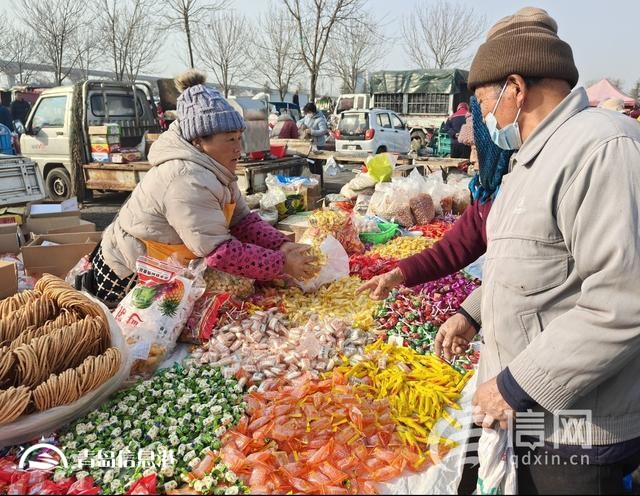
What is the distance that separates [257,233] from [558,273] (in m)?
2.50

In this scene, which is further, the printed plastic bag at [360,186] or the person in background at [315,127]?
the person in background at [315,127]

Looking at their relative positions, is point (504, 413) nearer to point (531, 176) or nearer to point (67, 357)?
point (531, 176)

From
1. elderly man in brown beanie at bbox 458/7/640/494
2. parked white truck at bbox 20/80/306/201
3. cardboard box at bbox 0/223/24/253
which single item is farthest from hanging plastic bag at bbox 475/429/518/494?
parked white truck at bbox 20/80/306/201

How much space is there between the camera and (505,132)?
148cm

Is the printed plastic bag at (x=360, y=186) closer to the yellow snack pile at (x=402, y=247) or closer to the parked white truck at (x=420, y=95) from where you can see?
the yellow snack pile at (x=402, y=247)

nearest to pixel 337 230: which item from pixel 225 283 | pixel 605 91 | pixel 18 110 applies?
pixel 225 283

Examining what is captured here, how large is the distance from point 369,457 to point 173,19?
24.4 meters

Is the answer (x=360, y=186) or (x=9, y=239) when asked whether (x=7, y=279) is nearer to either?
(x=9, y=239)

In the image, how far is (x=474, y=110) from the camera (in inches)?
73.0

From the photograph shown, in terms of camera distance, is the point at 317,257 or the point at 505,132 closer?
the point at 505,132

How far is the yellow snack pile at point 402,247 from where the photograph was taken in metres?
A: 4.30

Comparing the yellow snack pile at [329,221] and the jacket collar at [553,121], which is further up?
the jacket collar at [553,121]

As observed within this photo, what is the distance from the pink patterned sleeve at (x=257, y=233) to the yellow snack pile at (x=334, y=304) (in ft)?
1.25

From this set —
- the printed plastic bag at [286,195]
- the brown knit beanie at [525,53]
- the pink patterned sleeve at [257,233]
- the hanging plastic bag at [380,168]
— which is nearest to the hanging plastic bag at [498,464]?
the brown knit beanie at [525,53]
